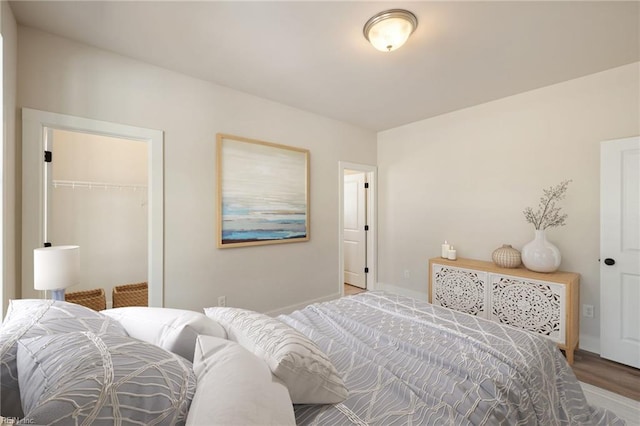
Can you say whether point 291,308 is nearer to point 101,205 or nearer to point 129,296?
point 129,296

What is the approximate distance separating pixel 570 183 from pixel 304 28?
9.73 feet

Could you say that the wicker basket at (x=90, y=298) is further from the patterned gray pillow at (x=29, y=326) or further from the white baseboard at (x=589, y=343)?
the white baseboard at (x=589, y=343)

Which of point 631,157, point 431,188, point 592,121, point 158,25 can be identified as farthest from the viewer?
point 431,188

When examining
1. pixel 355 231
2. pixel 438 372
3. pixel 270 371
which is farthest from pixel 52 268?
pixel 355 231

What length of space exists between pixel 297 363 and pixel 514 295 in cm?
273

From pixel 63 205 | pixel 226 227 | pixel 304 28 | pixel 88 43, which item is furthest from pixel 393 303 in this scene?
pixel 63 205

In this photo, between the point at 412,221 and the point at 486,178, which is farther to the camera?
the point at 412,221

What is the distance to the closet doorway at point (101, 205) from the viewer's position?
3.29 meters

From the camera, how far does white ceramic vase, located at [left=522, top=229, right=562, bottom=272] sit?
2611mm

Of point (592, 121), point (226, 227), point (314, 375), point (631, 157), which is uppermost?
point (592, 121)

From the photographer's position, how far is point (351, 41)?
6.88 feet

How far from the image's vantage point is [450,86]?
2863mm

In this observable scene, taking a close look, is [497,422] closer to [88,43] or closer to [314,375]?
[314,375]

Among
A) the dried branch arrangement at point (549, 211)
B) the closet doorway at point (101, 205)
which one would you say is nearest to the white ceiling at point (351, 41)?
the dried branch arrangement at point (549, 211)
